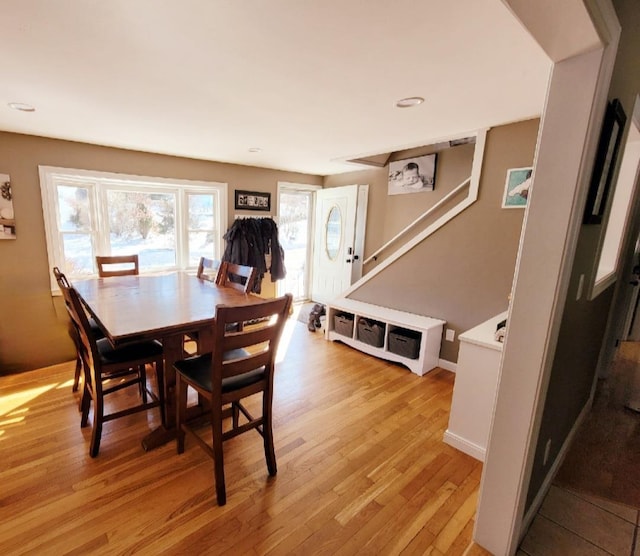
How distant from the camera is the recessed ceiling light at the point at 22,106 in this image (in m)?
2.06

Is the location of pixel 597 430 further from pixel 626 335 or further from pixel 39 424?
pixel 39 424

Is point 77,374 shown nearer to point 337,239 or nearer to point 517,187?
point 337,239

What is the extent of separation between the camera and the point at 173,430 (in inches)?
78.4

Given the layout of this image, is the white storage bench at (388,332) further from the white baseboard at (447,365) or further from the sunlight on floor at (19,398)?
the sunlight on floor at (19,398)

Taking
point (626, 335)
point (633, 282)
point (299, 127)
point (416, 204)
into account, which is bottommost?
point (626, 335)

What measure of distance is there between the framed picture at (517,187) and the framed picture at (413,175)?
1.28 m

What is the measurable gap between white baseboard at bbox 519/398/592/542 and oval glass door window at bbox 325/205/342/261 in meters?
3.37

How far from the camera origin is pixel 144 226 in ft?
12.2

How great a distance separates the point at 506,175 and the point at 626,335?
2.23m

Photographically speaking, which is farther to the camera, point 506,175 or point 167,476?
point 506,175

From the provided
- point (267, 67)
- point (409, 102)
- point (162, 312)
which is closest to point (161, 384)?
point (162, 312)

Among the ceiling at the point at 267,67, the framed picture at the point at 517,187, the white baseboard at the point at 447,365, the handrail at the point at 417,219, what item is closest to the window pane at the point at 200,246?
the ceiling at the point at 267,67

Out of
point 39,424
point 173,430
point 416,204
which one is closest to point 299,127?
point 416,204

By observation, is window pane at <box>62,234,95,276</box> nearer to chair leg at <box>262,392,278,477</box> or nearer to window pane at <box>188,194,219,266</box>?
window pane at <box>188,194,219,266</box>
